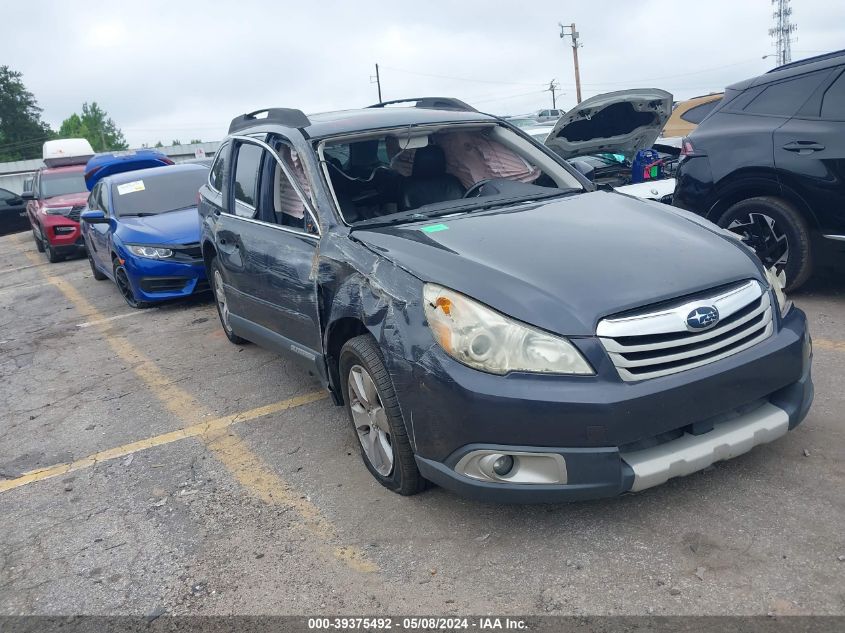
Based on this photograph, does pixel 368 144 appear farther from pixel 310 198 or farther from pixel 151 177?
pixel 151 177

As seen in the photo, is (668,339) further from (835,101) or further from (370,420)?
(835,101)

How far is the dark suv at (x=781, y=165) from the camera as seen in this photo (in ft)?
17.2

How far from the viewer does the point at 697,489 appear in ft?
10.4

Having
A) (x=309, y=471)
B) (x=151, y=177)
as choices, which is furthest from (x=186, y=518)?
(x=151, y=177)

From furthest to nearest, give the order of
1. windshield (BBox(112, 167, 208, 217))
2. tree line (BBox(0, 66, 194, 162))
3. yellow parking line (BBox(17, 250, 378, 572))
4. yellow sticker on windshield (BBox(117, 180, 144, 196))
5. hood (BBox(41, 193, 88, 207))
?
tree line (BBox(0, 66, 194, 162))
hood (BBox(41, 193, 88, 207))
yellow sticker on windshield (BBox(117, 180, 144, 196))
windshield (BBox(112, 167, 208, 217))
yellow parking line (BBox(17, 250, 378, 572))

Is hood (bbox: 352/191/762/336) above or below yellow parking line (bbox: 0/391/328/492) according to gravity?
above

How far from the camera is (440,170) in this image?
4.47 metres

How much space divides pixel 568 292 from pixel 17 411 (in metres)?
4.27

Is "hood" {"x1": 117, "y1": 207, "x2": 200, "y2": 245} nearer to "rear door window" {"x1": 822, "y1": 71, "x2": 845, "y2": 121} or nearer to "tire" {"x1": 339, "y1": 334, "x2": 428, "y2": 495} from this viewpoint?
"tire" {"x1": 339, "y1": 334, "x2": 428, "y2": 495}

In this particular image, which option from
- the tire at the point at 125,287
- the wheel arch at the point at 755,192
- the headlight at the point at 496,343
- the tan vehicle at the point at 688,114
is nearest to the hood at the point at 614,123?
the tan vehicle at the point at 688,114

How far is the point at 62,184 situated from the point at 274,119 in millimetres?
11125

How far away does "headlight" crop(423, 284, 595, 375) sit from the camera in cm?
271

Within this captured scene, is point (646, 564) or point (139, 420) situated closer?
point (646, 564)

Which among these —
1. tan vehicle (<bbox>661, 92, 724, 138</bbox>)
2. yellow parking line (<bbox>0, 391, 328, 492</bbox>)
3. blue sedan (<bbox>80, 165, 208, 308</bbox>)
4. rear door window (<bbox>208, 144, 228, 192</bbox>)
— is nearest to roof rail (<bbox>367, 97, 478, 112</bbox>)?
rear door window (<bbox>208, 144, 228, 192</bbox>)
